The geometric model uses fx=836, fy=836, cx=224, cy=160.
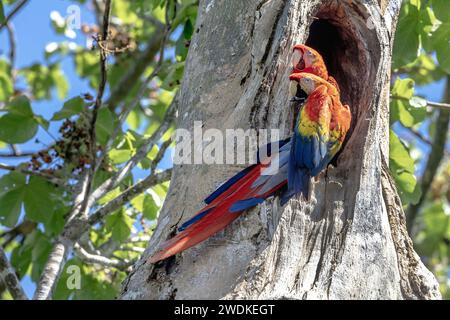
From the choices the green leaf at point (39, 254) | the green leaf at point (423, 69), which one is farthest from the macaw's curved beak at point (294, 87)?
the green leaf at point (423, 69)

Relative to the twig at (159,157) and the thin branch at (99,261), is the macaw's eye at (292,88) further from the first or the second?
the thin branch at (99,261)

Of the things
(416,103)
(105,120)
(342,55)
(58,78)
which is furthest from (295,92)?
(58,78)

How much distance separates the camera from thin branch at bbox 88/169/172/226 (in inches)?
160

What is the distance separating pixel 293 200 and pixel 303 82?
0.45m

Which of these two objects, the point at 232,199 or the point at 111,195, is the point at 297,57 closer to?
the point at 232,199

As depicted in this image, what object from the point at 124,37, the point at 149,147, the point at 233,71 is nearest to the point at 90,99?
the point at 149,147

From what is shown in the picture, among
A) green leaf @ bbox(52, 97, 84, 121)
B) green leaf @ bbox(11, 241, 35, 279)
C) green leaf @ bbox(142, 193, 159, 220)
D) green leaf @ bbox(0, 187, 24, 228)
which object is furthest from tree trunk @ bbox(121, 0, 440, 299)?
green leaf @ bbox(11, 241, 35, 279)

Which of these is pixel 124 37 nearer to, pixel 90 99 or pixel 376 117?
pixel 90 99

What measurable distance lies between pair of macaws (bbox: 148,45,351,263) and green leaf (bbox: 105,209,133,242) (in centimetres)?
166

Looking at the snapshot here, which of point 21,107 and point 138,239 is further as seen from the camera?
point 138,239

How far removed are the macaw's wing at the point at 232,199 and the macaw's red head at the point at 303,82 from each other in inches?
8.9

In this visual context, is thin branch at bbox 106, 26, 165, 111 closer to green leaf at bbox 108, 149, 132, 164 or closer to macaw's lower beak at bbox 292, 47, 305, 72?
green leaf at bbox 108, 149, 132, 164

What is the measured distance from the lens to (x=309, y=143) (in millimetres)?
2916
